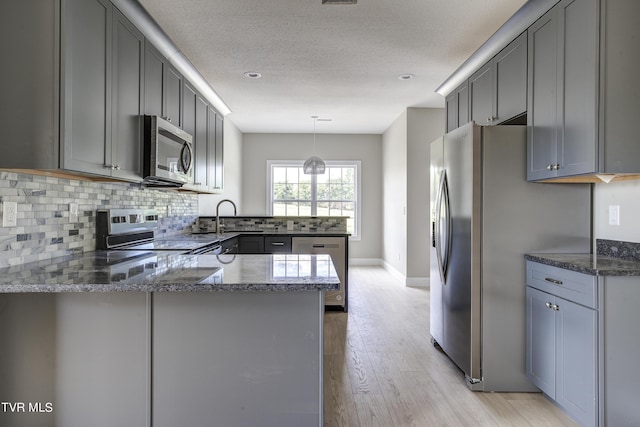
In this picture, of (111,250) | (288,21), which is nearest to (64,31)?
(111,250)

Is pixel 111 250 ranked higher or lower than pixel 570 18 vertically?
lower

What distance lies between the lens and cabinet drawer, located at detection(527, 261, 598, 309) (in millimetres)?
1872

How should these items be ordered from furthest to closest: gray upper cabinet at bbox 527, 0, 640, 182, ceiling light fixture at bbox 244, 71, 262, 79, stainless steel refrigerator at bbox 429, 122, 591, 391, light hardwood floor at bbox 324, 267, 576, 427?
ceiling light fixture at bbox 244, 71, 262, 79, stainless steel refrigerator at bbox 429, 122, 591, 391, light hardwood floor at bbox 324, 267, 576, 427, gray upper cabinet at bbox 527, 0, 640, 182

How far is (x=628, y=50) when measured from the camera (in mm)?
1929

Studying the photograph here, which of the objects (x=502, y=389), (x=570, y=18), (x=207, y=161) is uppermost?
(x=570, y=18)

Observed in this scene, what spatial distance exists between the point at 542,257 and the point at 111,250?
2752 millimetres

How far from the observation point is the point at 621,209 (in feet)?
7.35

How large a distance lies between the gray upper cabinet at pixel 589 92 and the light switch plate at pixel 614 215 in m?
0.19

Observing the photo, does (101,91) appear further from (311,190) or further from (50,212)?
(311,190)

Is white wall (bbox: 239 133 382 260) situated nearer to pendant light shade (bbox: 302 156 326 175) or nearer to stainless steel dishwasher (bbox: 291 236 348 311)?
pendant light shade (bbox: 302 156 326 175)

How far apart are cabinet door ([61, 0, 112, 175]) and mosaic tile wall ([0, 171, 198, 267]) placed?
1.01 ft

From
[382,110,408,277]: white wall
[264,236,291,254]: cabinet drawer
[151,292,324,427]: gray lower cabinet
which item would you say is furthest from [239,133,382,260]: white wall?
[151,292,324,427]: gray lower cabinet

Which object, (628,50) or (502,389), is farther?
(502,389)

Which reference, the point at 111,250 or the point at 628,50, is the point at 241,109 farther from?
the point at 628,50
